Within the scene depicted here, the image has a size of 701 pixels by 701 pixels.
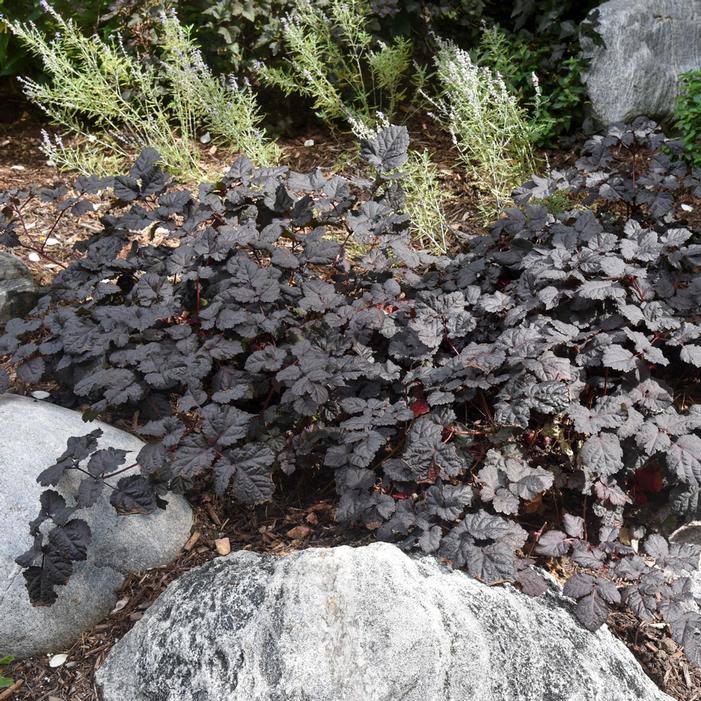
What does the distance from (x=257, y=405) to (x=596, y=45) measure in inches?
122

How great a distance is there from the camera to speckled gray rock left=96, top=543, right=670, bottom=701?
75.1 inches

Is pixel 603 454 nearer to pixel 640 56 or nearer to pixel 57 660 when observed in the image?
pixel 57 660

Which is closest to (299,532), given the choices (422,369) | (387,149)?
(422,369)

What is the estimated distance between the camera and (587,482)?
2.48m

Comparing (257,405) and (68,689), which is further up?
(257,405)

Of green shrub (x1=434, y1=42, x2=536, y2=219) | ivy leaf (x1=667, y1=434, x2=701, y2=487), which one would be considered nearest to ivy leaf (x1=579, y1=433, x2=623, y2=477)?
ivy leaf (x1=667, y1=434, x2=701, y2=487)

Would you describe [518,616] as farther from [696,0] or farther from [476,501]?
[696,0]

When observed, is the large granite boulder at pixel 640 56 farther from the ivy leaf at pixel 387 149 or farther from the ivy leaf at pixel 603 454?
the ivy leaf at pixel 603 454

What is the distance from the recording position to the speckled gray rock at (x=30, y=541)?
232 centimetres

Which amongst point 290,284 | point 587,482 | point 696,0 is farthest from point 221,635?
point 696,0

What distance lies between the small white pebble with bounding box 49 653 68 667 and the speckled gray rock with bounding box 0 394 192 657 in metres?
0.03

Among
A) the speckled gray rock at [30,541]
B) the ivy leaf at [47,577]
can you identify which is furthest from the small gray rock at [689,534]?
the ivy leaf at [47,577]

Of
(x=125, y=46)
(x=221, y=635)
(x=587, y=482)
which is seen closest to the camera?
(x=221, y=635)

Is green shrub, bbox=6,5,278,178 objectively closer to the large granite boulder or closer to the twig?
the large granite boulder
